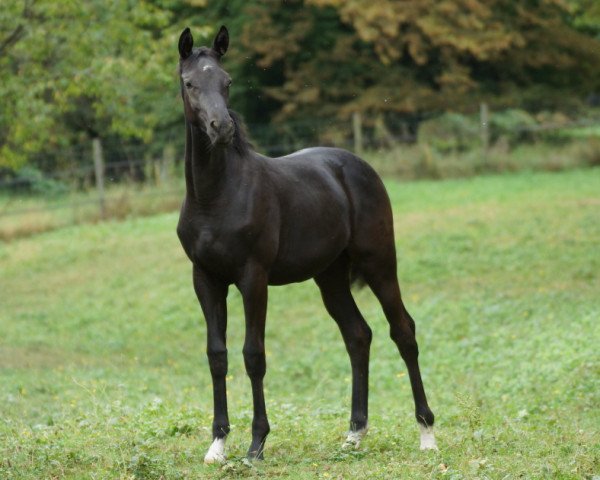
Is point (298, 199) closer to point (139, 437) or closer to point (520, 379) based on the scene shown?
point (139, 437)

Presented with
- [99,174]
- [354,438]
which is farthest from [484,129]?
[354,438]

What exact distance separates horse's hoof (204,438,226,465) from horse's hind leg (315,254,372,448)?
117 centimetres

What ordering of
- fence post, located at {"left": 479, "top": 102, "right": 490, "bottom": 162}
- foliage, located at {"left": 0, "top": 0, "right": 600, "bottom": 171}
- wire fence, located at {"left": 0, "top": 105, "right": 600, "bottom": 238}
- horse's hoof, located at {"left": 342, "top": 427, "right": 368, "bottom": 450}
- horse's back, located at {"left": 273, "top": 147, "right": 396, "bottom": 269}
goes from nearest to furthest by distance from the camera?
1. horse's hoof, located at {"left": 342, "top": 427, "right": 368, "bottom": 450}
2. horse's back, located at {"left": 273, "top": 147, "right": 396, "bottom": 269}
3. wire fence, located at {"left": 0, "top": 105, "right": 600, "bottom": 238}
4. fence post, located at {"left": 479, "top": 102, "right": 490, "bottom": 162}
5. foliage, located at {"left": 0, "top": 0, "right": 600, "bottom": 171}

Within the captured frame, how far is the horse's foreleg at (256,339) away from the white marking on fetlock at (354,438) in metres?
0.71

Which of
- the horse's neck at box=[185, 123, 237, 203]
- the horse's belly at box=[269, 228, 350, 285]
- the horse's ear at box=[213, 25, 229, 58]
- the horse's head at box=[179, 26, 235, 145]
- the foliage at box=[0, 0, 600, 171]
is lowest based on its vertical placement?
the foliage at box=[0, 0, 600, 171]

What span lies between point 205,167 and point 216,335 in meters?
1.04

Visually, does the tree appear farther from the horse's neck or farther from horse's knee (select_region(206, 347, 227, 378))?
horse's knee (select_region(206, 347, 227, 378))

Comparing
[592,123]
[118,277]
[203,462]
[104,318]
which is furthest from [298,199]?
[592,123]

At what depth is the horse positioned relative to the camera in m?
6.30

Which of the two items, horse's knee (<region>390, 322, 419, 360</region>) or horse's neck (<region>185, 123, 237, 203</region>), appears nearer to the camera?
horse's neck (<region>185, 123, 237, 203</region>)

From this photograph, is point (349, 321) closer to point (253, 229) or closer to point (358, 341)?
point (358, 341)

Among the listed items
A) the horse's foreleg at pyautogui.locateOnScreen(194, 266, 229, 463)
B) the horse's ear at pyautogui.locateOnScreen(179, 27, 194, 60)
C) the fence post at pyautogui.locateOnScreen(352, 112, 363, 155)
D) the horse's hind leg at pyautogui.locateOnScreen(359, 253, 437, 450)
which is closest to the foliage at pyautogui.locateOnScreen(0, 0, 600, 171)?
the fence post at pyautogui.locateOnScreen(352, 112, 363, 155)

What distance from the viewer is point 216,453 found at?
256 inches

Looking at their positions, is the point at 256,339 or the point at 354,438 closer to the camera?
the point at 256,339
